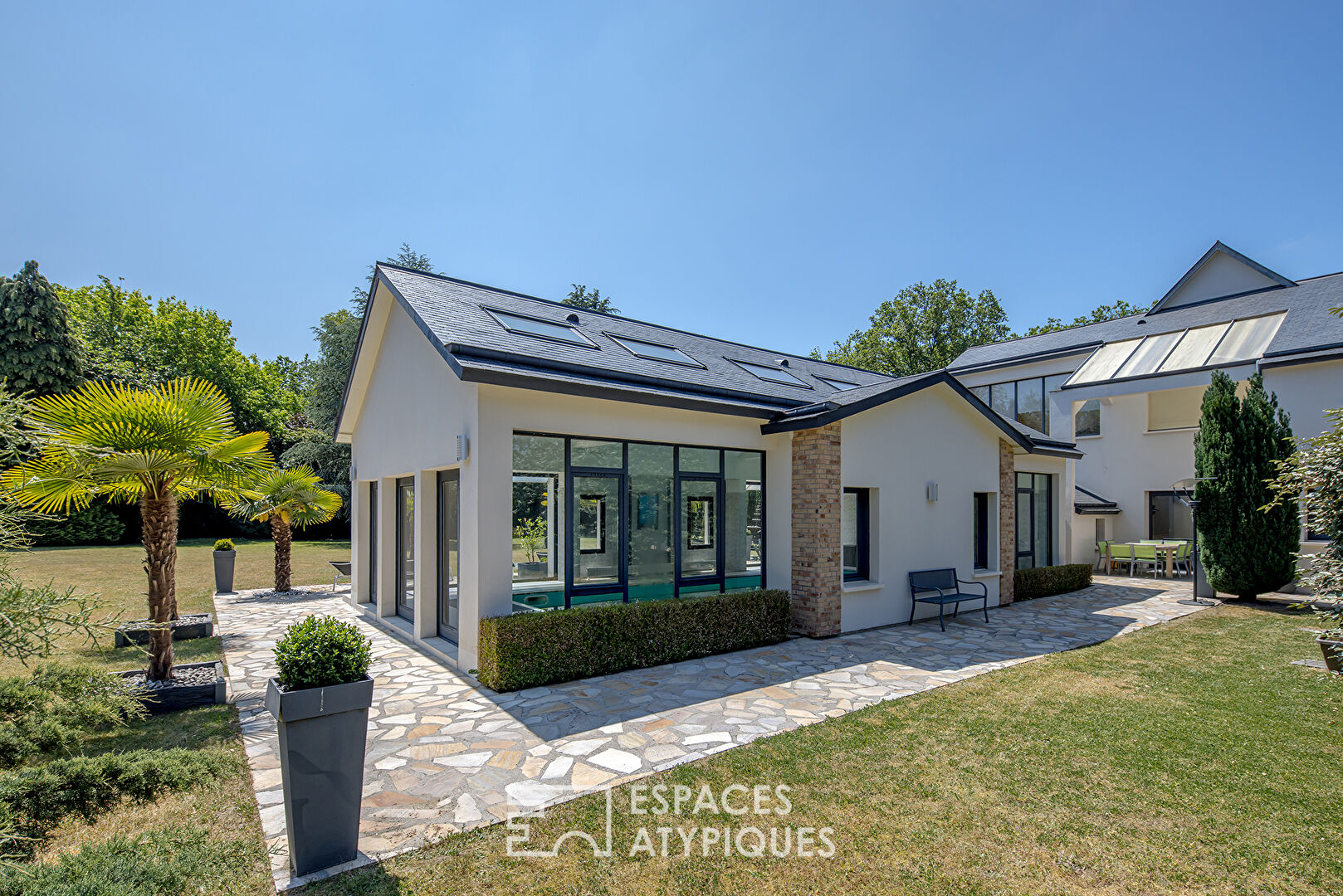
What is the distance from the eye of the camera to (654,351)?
38.2 feet

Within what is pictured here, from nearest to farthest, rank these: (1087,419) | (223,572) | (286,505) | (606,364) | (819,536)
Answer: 1. (606,364)
2. (819,536)
3. (286,505)
4. (223,572)
5. (1087,419)

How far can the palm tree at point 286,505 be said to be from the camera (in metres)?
15.6

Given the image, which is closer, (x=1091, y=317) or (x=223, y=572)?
(x=223, y=572)

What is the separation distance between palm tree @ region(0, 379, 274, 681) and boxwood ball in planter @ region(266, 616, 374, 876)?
339 cm

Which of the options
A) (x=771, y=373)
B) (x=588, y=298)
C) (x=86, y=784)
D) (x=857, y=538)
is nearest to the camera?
(x=86, y=784)

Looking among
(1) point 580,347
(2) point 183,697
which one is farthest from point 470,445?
(2) point 183,697

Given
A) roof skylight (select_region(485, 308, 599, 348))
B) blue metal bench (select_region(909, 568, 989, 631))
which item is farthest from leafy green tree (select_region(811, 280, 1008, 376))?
roof skylight (select_region(485, 308, 599, 348))

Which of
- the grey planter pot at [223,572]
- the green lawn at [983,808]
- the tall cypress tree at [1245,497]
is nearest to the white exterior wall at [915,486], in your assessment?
the green lawn at [983,808]

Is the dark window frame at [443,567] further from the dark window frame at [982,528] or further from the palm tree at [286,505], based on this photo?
the dark window frame at [982,528]

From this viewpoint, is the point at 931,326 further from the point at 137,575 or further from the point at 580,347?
the point at 137,575

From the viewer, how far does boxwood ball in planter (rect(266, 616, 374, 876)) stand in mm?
3865

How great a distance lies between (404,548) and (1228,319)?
931 inches

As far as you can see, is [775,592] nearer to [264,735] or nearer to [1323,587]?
[1323,587]

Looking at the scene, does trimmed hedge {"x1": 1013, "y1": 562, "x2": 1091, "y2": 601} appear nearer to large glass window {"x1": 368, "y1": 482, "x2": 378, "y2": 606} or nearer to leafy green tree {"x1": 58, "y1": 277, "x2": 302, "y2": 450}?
large glass window {"x1": 368, "y1": 482, "x2": 378, "y2": 606}
